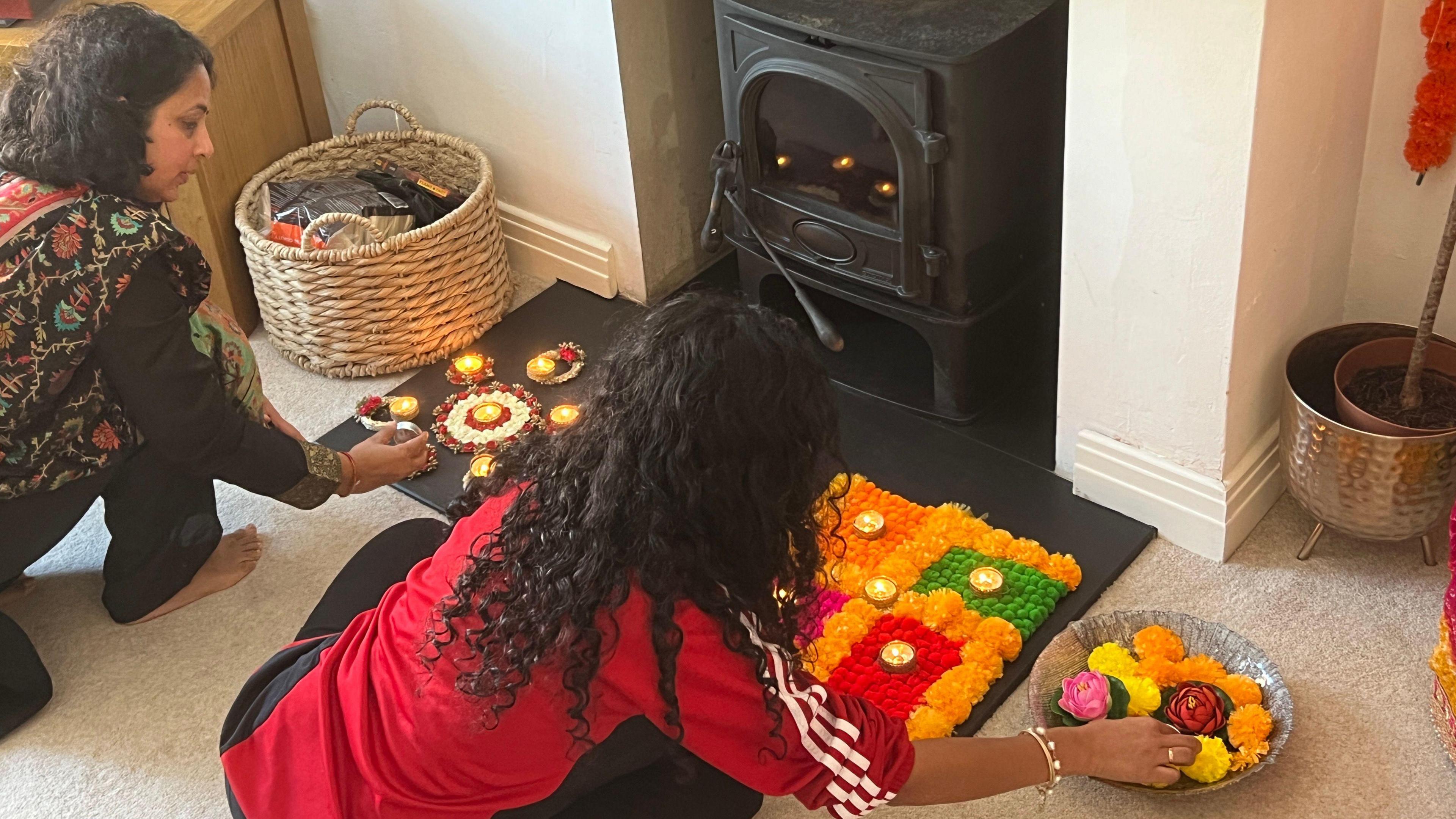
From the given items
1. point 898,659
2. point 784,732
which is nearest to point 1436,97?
point 898,659

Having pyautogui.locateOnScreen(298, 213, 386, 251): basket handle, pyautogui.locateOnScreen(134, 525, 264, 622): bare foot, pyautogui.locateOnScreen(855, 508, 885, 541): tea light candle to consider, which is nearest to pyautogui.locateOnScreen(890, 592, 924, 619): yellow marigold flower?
pyautogui.locateOnScreen(855, 508, 885, 541): tea light candle

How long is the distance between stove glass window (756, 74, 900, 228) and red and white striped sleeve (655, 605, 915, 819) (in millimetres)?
1029

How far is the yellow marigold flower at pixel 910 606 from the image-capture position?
1.93m

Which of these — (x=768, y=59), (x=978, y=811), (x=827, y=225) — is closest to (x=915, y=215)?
(x=827, y=225)

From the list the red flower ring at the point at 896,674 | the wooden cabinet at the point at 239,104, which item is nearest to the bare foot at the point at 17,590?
the wooden cabinet at the point at 239,104

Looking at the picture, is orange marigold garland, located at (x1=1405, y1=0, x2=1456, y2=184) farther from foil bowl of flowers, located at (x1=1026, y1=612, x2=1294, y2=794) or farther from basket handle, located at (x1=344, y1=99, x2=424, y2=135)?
basket handle, located at (x1=344, y1=99, x2=424, y2=135)

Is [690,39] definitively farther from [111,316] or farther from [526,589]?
[526,589]

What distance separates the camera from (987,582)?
6.40 ft

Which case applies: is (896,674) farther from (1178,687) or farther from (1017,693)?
(1178,687)

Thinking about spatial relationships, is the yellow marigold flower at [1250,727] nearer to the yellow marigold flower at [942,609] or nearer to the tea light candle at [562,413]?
the yellow marigold flower at [942,609]

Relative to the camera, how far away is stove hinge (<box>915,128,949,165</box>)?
1.96 m

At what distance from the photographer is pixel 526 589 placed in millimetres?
1225

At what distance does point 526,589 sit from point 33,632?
4.10ft

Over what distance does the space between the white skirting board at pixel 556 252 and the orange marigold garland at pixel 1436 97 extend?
1460mm
